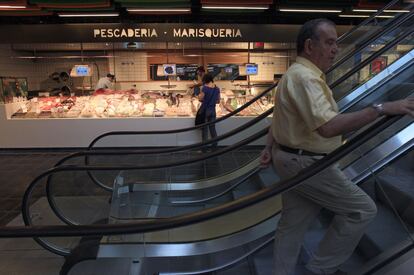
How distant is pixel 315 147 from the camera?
1989 mm

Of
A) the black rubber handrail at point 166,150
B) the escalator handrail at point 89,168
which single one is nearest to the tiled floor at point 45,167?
the black rubber handrail at point 166,150

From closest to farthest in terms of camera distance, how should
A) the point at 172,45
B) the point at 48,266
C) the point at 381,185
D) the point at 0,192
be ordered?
the point at 381,185, the point at 48,266, the point at 0,192, the point at 172,45

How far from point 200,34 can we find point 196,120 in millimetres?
1924

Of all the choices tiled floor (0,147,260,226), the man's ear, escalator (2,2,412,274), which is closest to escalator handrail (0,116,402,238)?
the man's ear


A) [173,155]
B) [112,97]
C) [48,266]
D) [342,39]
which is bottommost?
[48,266]

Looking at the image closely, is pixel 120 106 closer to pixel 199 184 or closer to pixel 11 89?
pixel 11 89

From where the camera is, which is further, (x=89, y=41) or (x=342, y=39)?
(x=89, y=41)

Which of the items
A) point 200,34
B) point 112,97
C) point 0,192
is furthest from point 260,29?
point 0,192

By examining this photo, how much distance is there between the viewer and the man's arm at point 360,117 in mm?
1656

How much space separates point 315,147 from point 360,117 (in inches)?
13.2

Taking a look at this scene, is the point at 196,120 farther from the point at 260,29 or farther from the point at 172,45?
the point at 172,45

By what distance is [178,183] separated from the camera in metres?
4.41

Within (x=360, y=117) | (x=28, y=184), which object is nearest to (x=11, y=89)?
(x=28, y=184)

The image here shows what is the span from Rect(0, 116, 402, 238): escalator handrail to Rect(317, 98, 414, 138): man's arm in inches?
2.2
